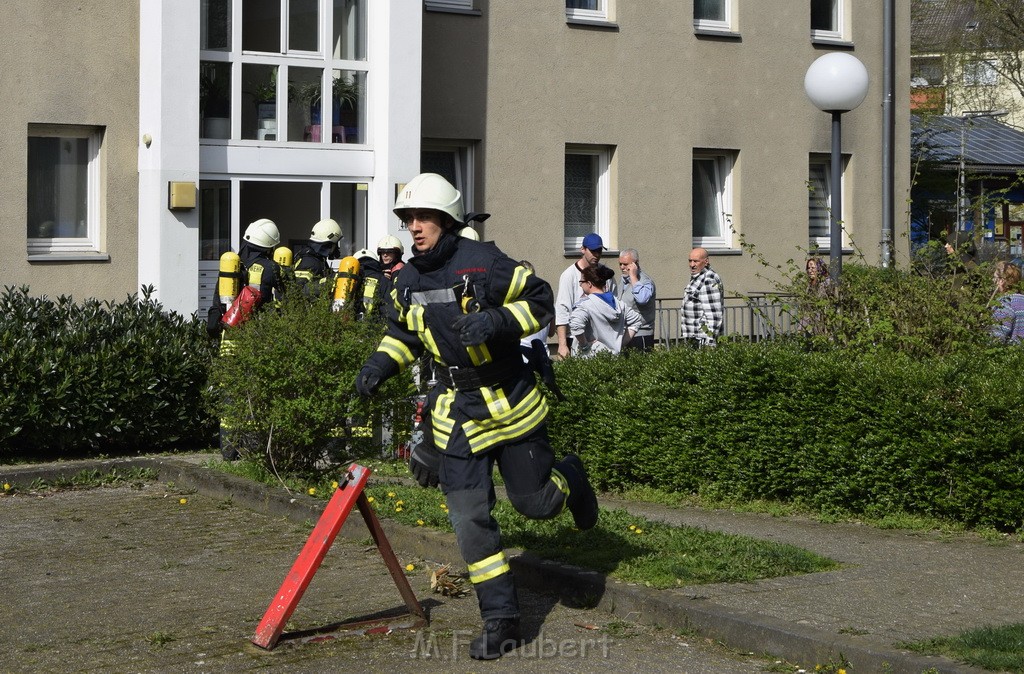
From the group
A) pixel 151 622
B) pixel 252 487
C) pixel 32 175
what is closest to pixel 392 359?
pixel 151 622

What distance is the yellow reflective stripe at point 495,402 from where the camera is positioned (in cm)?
634

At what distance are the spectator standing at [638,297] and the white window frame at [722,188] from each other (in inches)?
273

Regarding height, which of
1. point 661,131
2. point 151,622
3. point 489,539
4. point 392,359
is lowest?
point 151,622

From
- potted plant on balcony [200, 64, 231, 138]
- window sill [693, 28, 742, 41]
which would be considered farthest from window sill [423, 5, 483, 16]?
window sill [693, 28, 742, 41]

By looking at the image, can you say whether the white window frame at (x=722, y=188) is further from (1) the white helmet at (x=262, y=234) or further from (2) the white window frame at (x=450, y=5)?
(1) the white helmet at (x=262, y=234)

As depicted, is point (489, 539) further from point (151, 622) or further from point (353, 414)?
point (353, 414)

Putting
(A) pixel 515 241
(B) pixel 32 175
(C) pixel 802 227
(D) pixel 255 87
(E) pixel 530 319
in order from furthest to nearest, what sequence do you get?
1. (C) pixel 802 227
2. (A) pixel 515 241
3. (D) pixel 255 87
4. (B) pixel 32 175
5. (E) pixel 530 319

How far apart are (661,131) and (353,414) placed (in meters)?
10.8

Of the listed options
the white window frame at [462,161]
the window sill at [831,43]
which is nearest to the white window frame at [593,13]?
the white window frame at [462,161]

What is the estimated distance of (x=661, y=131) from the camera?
19.3 metres

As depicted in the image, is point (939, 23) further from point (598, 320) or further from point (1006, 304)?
point (1006, 304)

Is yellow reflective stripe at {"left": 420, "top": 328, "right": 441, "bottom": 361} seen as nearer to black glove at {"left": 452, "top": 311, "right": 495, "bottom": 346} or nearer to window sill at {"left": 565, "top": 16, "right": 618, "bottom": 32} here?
black glove at {"left": 452, "top": 311, "right": 495, "bottom": 346}

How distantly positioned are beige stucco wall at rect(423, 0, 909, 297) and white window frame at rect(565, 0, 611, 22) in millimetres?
156

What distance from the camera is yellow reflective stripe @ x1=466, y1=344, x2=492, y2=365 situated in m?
6.30
